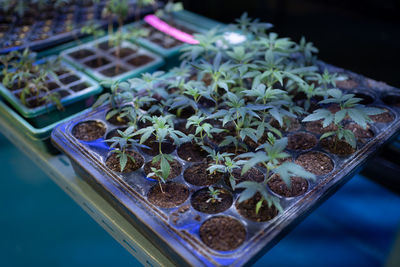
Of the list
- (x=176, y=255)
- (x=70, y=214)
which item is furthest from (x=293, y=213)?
(x=70, y=214)

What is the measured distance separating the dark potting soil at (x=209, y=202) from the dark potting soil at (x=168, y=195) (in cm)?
3

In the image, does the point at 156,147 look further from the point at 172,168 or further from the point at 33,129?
the point at 33,129

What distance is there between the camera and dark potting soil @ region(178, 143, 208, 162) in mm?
1150

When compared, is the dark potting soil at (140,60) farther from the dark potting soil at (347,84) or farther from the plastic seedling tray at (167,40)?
the dark potting soil at (347,84)

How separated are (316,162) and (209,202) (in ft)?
1.21

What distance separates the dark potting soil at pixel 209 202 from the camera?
0.97 metres

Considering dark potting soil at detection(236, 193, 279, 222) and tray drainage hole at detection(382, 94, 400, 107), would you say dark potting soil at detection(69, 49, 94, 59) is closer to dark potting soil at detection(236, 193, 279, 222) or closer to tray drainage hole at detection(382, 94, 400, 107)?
dark potting soil at detection(236, 193, 279, 222)

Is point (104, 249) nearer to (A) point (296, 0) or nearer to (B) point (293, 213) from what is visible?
(B) point (293, 213)

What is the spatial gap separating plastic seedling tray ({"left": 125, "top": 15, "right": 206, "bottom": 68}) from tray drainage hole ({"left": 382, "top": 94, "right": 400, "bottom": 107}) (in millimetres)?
953

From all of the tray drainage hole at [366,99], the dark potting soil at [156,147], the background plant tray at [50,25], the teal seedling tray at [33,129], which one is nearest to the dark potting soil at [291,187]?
the dark potting soil at [156,147]

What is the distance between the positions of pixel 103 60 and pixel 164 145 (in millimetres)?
809

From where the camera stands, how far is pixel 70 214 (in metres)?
1.77

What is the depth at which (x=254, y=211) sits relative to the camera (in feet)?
3.12

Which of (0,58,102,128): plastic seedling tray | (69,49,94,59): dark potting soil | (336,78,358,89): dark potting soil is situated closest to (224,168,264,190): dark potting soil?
(336,78,358,89): dark potting soil
